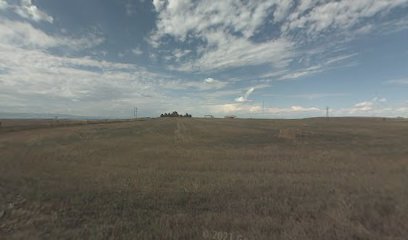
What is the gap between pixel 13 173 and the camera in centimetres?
1600

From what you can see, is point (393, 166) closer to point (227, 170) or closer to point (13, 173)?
point (227, 170)

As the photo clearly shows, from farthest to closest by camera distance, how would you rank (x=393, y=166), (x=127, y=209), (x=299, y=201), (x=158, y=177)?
1. (x=393, y=166)
2. (x=158, y=177)
3. (x=299, y=201)
4. (x=127, y=209)

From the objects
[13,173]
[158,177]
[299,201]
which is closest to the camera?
[299,201]

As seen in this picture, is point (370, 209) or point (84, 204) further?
point (84, 204)

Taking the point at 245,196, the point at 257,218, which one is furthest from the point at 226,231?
the point at 245,196

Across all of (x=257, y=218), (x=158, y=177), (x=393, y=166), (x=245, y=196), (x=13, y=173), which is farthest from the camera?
(x=393, y=166)

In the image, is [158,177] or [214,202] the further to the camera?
[158,177]

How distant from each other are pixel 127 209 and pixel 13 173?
10629mm

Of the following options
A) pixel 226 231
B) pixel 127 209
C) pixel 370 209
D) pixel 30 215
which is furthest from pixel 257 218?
pixel 30 215

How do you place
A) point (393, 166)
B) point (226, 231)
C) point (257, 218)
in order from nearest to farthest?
point (226, 231) < point (257, 218) < point (393, 166)

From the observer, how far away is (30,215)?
881 cm

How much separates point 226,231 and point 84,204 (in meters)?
5.50

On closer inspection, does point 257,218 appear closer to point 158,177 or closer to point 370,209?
point 370,209

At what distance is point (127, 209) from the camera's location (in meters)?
9.52
